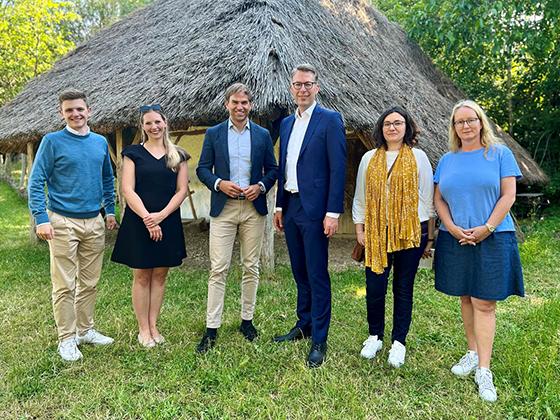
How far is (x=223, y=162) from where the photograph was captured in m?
2.76

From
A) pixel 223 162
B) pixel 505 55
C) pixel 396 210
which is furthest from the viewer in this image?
pixel 505 55

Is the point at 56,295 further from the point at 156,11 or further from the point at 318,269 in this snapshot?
the point at 156,11

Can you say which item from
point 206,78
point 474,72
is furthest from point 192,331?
point 474,72

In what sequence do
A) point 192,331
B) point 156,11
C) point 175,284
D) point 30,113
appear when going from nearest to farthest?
point 192,331
point 175,284
point 30,113
point 156,11

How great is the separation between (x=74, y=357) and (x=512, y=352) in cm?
277

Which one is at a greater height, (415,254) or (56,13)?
(56,13)

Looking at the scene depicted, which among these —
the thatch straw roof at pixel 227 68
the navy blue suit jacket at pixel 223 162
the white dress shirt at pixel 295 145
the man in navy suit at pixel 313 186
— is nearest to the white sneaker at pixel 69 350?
the navy blue suit jacket at pixel 223 162

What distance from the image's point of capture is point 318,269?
2.59 metres

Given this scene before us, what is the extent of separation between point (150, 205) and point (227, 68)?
2275mm

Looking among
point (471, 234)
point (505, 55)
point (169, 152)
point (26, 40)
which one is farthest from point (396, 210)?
point (26, 40)

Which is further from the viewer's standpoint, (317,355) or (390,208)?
(317,355)

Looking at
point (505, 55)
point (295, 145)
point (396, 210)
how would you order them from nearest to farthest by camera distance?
point (396, 210)
point (295, 145)
point (505, 55)

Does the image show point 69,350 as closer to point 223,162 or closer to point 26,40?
point 223,162

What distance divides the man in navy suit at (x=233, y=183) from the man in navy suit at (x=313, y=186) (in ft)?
0.64
